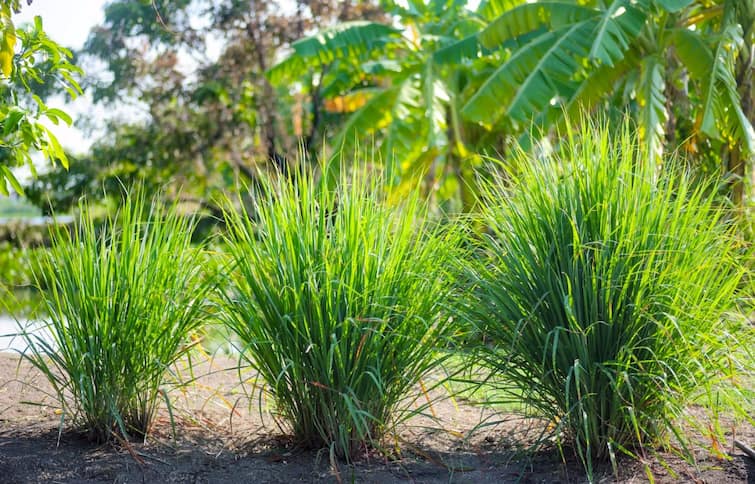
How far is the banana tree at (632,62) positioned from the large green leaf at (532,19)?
0.01 m

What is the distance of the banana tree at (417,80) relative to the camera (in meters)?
11.8

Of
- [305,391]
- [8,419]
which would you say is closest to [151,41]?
[8,419]

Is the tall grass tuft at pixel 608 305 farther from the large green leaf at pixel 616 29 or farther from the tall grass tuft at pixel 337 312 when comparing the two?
the large green leaf at pixel 616 29

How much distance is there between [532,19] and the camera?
1027 cm

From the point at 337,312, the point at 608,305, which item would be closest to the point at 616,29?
the point at 608,305

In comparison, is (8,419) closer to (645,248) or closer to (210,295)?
(210,295)

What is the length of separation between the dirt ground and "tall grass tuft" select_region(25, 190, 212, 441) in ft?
0.58

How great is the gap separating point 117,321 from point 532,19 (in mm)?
7770

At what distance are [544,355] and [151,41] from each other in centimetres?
1498

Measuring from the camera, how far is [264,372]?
154 inches

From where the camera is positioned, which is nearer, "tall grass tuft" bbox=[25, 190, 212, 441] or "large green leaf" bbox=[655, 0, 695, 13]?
"tall grass tuft" bbox=[25, 190, 212, 441]

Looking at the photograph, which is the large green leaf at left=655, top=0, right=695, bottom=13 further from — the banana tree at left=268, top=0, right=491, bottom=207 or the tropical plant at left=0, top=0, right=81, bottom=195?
the tropical plant at left=0, top=0, right=81, bottom=195

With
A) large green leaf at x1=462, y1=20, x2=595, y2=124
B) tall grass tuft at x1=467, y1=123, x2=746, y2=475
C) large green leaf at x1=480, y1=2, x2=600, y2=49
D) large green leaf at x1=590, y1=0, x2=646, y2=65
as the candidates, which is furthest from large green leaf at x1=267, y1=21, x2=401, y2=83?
tall grass tuft at x1=467, y1=123, x2=746, y2=475

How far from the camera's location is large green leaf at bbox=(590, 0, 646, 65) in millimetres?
8117
